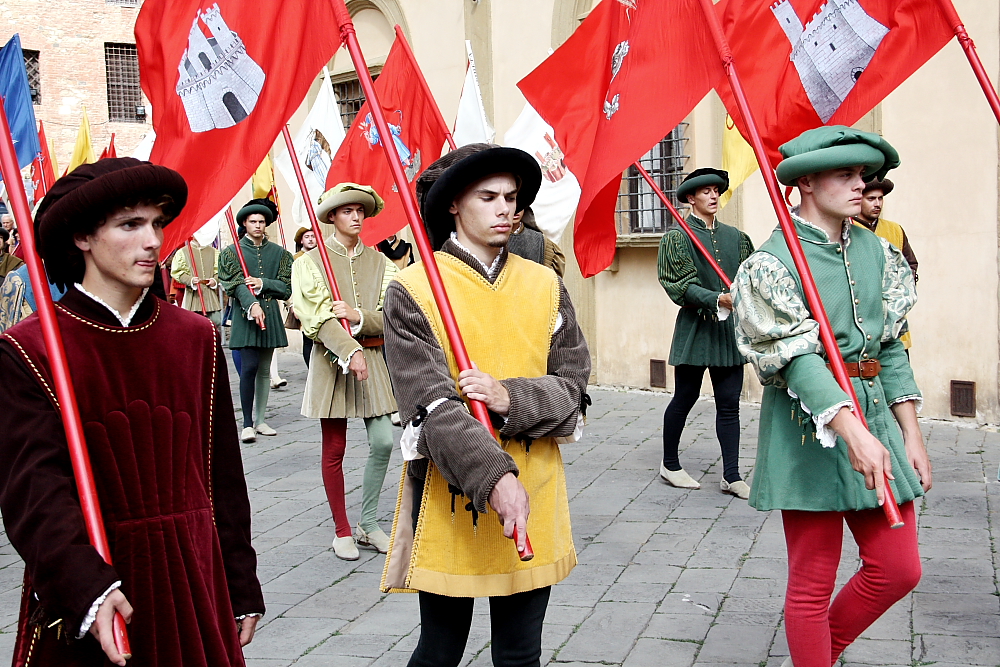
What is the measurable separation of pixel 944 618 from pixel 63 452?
3.60 metres

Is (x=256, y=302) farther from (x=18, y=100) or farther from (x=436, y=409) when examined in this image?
(x=436, y=409)

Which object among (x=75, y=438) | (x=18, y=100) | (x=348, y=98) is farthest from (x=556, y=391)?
(x=348, y=98)

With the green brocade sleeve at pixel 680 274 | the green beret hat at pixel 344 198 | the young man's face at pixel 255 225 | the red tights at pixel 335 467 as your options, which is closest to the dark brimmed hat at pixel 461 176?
the green beret hat at pixel 344 198

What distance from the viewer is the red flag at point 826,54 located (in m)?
4.39

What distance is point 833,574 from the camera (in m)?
3.46

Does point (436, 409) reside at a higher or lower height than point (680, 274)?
lower

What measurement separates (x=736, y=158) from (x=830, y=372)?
3.72 metres

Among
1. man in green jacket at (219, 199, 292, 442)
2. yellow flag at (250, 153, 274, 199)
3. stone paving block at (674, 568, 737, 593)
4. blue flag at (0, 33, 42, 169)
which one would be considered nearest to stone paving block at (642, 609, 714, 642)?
stone paving block at (674, 568, 737, 593)

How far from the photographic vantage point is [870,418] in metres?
3.41

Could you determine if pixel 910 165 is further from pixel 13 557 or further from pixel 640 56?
pixel 13 557

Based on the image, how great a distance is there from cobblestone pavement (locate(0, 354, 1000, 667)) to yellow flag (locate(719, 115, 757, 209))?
1961 mm

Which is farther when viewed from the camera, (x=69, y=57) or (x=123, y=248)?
(x=69, y=57)

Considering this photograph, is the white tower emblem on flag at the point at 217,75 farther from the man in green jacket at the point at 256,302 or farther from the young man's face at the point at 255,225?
the young man's face at the point at 255,225

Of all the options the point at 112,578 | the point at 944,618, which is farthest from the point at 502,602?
the point at 944,618
